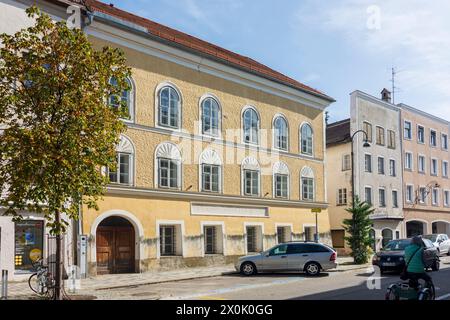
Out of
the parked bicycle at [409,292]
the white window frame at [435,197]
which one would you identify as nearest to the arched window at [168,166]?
the parked bicycle at [409,292]

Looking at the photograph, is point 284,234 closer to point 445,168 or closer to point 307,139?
point 307,139

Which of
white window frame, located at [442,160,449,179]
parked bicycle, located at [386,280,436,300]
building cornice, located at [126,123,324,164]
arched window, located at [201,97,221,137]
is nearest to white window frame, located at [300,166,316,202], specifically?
building cornice, located at [126,123,324,164]

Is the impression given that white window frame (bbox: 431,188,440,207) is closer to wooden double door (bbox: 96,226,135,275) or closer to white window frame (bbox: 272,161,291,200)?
white window frame (bbox: 272,161,291,200)

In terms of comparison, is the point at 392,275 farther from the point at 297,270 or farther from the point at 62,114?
the point at 62,114

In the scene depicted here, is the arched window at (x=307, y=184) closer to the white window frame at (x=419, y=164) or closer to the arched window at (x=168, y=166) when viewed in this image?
the arched window at (x=168, y=166)

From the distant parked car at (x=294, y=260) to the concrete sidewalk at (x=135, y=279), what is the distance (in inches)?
59.4

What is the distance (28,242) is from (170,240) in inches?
299

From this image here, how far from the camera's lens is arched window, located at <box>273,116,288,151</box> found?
32.2 m

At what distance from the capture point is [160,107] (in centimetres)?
2577

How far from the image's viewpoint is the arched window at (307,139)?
113ft

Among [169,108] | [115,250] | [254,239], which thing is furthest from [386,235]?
[115,250]

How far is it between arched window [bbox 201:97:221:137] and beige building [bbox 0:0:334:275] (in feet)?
0.18

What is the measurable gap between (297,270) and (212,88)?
10.9 meters
